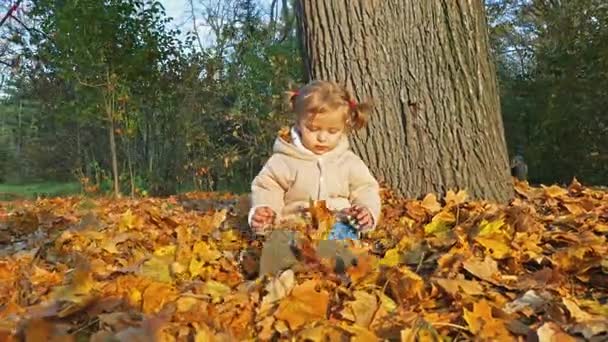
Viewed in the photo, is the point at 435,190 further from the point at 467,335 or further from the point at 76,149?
the point at 76,149

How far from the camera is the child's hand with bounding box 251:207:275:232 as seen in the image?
8.28ft

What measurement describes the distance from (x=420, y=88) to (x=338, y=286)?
1.61 m

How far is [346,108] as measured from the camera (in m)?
2.71

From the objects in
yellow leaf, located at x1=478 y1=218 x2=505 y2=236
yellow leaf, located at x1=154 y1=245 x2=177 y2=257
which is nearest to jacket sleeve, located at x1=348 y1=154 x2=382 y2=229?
yellow leaf, located at x1=478 y1=218 x2=505 y2=236

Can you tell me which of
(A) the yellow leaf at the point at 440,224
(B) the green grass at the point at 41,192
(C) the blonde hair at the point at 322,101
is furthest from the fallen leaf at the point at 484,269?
(B) the green grass at the point at 41,192

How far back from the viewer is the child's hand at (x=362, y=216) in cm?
251

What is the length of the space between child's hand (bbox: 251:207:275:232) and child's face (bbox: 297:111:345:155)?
39cm

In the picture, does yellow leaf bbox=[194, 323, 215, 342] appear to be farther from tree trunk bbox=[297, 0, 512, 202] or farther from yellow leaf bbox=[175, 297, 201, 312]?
tree trunk bbox=[297, 0, 512, 202]

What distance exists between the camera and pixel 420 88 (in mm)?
3164

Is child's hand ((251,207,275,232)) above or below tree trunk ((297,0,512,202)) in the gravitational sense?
below

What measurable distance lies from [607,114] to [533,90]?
162 cm

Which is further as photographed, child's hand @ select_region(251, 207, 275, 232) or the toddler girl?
the toddler girl

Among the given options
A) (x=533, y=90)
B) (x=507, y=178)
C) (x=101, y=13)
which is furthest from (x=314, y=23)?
(x=533, y=90)

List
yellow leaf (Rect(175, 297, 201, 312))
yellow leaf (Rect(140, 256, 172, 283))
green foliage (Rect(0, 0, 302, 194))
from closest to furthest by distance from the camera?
1. yellow leaf (Rect(175, 297, 201, 312))
2. yellow leaf (Rect(140, 256, 172, 283))
3. green foliage (Rect(0, 0, 302, 194))
